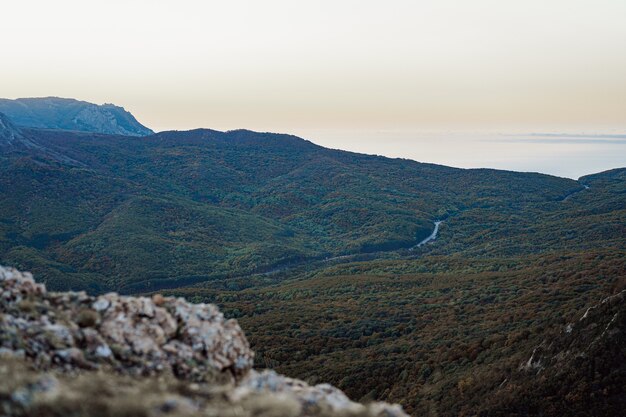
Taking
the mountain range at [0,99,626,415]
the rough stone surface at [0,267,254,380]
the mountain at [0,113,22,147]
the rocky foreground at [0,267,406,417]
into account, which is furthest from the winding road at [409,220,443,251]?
the mountain at [0,113,22,147]

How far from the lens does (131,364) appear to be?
910cm

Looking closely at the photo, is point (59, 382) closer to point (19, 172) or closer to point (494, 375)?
point (494, 375)

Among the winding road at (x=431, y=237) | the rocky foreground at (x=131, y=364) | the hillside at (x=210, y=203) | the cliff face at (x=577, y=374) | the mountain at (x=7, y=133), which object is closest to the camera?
the rocky foreground at (x=131, y=364)

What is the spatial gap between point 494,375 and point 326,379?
31.1 ft

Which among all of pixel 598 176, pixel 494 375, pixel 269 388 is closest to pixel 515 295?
pixel 494 375

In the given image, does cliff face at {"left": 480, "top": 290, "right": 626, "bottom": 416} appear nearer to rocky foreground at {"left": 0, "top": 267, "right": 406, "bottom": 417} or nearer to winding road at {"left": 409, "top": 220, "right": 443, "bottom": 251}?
rocky foreground at {"left": 0, "top": 267, "right": 406, "bottom": 417}

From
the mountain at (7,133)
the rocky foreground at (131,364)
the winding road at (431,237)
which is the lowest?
the winding road at (431,237)

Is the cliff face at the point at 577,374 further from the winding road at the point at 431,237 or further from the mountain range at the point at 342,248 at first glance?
the winding road at the point at 431,237

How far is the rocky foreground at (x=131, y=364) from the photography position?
6242 mm

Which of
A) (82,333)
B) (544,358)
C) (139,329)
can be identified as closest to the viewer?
(82,333)

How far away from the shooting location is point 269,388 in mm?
9195

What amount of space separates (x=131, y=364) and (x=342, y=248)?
90239mm

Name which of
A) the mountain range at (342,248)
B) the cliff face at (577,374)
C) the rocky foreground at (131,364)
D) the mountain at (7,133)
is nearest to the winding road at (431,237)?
the mountain range at (342,248)

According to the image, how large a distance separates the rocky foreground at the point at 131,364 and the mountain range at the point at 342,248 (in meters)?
13.4
